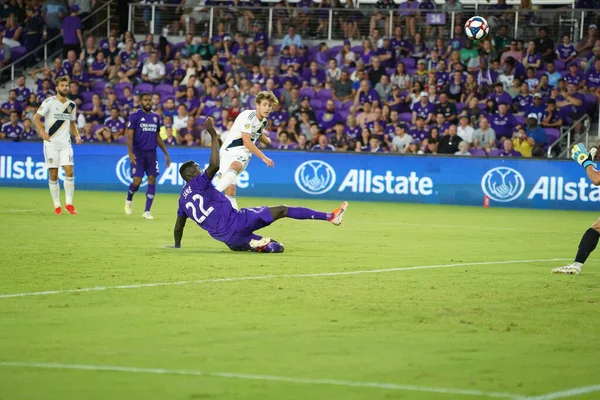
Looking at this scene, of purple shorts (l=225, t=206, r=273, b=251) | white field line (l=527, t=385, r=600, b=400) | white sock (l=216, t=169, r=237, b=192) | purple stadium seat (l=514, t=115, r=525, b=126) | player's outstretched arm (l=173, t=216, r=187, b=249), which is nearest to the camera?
white field line (l=527, t=385, r=600, b=400)

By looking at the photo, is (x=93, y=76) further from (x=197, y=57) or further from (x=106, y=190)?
(x=106, y=190)

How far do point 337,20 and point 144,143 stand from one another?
14.2 m

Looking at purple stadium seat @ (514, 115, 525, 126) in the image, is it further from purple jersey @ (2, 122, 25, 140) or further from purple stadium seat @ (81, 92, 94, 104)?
purple jersey @ (2, 122, 25, 140)

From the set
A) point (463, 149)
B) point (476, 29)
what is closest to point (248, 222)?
point (476, 29)

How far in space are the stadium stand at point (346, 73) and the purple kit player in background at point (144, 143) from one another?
7.42 metres

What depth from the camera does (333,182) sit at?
89.7 ft

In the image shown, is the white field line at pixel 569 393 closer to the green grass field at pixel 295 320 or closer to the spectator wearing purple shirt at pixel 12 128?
the green grass field at pixel 295 320

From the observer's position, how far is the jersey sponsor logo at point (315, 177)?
27.3m

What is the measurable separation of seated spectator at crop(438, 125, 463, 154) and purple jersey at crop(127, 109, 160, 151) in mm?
8847

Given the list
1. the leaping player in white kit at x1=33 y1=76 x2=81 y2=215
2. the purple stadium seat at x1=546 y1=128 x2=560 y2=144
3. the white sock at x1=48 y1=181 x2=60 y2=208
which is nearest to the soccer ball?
the purple stadium seat at x1=546 y1=128 x2=560 y2=144

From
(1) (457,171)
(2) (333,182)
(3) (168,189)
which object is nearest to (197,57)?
(3) (168,189)

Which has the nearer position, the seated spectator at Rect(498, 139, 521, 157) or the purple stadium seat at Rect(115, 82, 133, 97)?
the seated spectator at Rect(498, 139, 521, 157)

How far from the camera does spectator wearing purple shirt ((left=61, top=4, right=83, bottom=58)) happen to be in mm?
34781

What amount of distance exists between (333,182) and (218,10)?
32.1 ft
